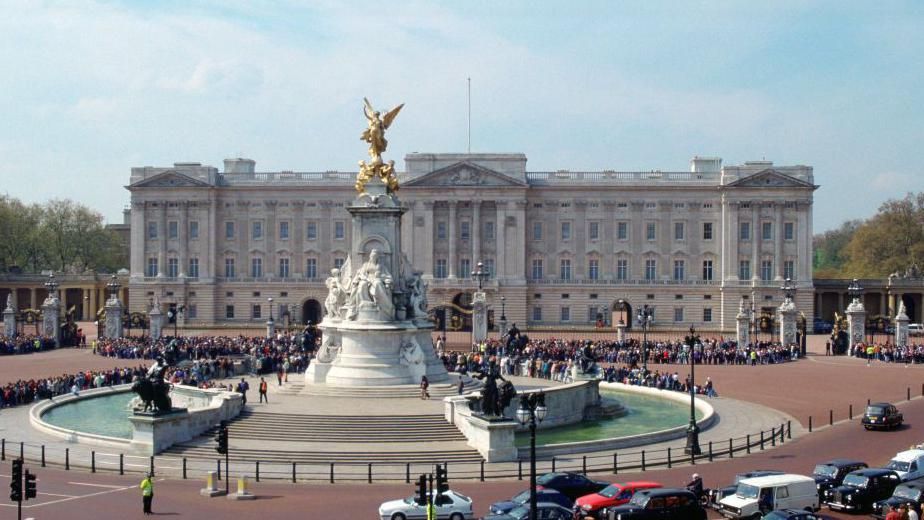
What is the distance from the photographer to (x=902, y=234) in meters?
113

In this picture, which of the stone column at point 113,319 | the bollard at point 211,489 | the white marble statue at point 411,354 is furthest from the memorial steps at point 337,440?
the stone column at point 113,319

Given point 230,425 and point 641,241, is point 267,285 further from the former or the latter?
point 230,425

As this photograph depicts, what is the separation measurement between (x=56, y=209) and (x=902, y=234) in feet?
315

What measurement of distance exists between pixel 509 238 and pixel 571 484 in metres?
71.9

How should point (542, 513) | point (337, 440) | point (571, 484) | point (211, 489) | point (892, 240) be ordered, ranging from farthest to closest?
point (892, 240), point (337, 440), point (211, 489), point (571, 484), point (542, 513)

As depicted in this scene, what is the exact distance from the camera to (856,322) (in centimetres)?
7350

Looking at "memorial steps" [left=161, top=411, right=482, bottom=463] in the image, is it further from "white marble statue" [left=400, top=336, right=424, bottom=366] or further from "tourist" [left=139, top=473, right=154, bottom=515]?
"white marble statue" [left=400, top=336, right=424, bottom=366]

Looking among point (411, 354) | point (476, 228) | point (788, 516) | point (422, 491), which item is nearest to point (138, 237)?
point (476, 228)

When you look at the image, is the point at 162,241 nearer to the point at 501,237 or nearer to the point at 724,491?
the point at 501,237

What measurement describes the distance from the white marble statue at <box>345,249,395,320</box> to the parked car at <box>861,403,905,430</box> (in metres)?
19.3

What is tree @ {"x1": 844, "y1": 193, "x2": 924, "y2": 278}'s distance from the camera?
11231 cm

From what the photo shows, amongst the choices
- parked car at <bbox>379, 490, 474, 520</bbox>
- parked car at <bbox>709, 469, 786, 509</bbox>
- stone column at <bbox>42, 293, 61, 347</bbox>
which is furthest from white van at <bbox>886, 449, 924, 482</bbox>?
stone column at <bbox>42, 293, 61, 347</bbox>

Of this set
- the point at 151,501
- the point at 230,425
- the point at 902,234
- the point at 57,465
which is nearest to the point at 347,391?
the point at 230,425

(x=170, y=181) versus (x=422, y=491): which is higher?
(x=170, y=181)
